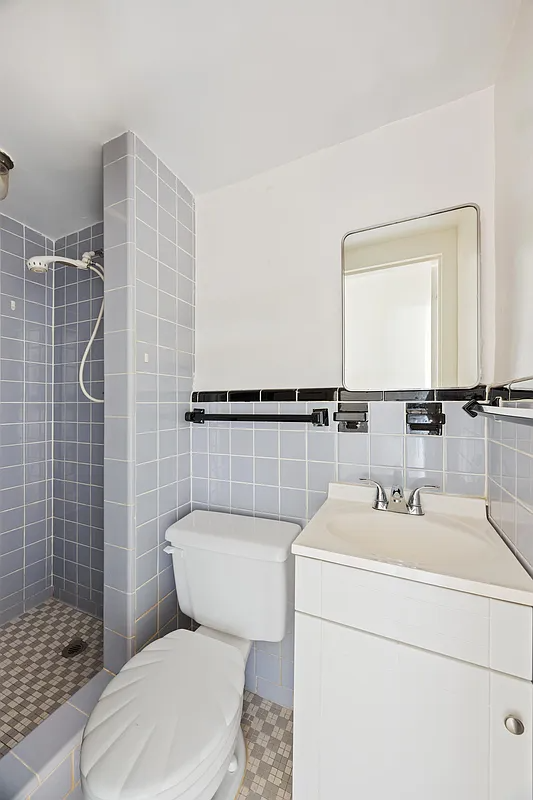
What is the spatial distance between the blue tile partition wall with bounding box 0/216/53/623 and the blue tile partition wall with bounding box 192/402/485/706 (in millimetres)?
1064

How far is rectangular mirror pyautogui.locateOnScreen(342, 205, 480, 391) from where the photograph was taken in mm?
1104

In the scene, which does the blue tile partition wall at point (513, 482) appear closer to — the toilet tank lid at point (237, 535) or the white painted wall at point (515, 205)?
the white painted wall at point (515, 205)

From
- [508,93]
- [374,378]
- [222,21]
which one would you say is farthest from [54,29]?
[374,378]

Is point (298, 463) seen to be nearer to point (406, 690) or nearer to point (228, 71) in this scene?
point (406, 690)

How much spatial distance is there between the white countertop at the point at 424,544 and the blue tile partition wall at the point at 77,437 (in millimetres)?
1358

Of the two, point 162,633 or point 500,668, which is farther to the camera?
point 162,633

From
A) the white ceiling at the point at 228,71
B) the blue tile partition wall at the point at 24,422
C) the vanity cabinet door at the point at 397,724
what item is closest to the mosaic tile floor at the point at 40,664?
the blue tile partition wall at the point at 24,422

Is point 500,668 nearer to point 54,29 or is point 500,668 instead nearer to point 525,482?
point 525,482

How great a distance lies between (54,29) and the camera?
882 millimetres

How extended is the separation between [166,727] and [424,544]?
81 cm

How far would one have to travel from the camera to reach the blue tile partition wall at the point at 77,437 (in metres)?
1.83

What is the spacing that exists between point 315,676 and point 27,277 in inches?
90.1

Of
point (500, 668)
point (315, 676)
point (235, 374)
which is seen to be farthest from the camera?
point (235, 374)

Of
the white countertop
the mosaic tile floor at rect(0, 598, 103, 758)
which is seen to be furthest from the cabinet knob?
the mosaic tile floor at rect(0, 598, 103, 758)
